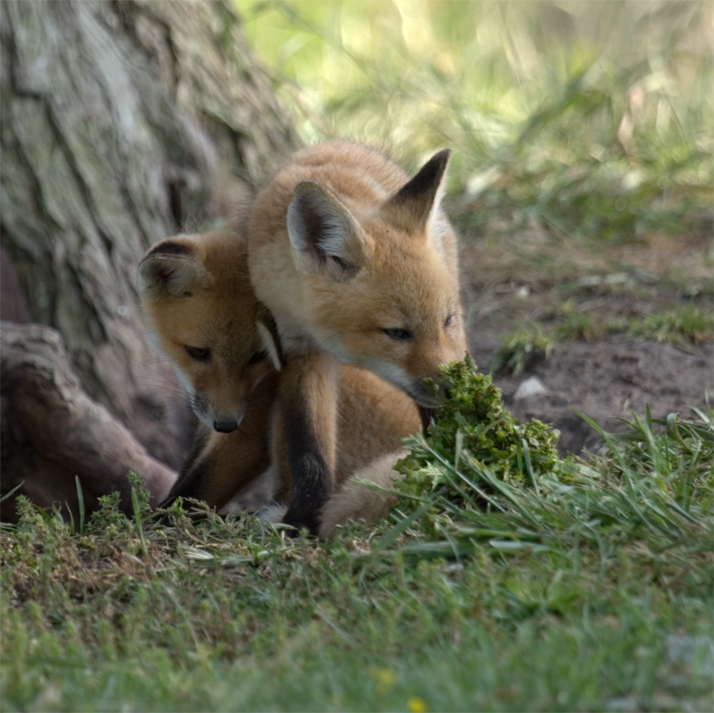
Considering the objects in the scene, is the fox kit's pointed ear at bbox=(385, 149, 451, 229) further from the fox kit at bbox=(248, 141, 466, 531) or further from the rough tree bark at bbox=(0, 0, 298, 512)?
the rough tree bark at bbox=(0, 0, 298, 512)

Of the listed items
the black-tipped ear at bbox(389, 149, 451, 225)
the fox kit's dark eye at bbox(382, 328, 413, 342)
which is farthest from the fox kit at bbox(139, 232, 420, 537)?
the black-tipped ear at bbox(389, 149, 451, 225)

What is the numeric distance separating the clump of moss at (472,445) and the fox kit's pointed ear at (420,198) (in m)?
0.83

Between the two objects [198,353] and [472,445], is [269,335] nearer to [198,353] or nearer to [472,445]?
[198,353]

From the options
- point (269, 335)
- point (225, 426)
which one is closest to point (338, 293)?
point (269, 335)

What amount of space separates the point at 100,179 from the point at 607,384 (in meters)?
3.43

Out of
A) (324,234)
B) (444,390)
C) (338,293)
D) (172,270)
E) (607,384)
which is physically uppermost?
(324,234)

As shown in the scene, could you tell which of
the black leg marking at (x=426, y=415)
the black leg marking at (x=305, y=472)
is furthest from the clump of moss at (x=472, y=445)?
the black leg marking at (x=305, y=472)

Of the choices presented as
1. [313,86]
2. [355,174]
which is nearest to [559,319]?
[355,174]

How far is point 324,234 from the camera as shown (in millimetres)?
3719

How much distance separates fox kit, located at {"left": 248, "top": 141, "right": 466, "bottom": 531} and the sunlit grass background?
1896 millimetres

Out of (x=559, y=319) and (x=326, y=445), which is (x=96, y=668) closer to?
Result: (x=326, y=445)

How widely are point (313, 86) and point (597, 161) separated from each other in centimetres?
337

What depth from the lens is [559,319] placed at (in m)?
6.00

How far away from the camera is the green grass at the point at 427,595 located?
1.90 meters
